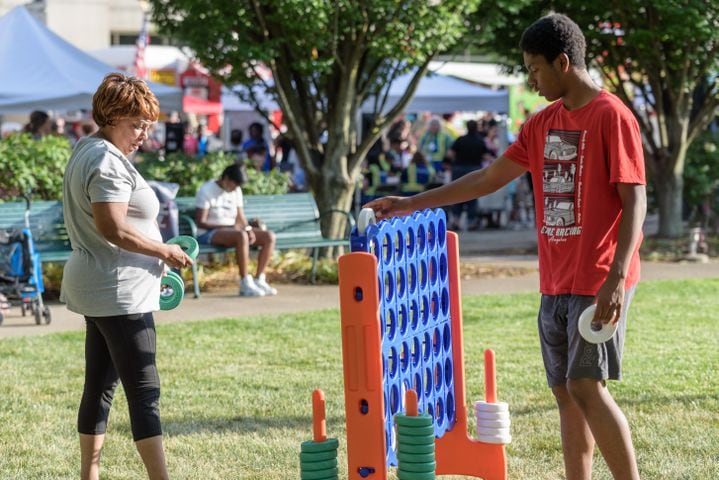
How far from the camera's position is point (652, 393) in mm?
6781

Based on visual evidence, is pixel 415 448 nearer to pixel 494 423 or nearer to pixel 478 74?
pixel 494 423

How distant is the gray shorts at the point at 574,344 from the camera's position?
4090 millimetres

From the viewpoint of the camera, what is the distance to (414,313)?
4.78 m

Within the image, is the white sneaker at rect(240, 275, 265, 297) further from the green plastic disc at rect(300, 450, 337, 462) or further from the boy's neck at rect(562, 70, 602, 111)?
the boy's neck at rect(562, 70, 602, 111)

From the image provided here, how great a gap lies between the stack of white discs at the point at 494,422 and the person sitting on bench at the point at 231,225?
646 cm

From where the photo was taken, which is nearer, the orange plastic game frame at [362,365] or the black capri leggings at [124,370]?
the orange plastic game frame at [362,365]

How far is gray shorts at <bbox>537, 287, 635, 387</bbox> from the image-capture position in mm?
4090

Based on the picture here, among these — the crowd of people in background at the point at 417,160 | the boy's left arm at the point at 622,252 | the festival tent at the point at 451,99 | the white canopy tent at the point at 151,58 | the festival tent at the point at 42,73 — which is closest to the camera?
the boy's left arm at the point at 622,252

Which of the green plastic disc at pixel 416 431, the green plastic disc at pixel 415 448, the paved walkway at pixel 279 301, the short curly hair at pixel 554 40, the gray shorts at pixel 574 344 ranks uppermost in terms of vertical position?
the short curly hair at pixel 554 40

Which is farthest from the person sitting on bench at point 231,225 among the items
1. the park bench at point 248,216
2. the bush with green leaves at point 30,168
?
the bush with green leaves at point 30,168

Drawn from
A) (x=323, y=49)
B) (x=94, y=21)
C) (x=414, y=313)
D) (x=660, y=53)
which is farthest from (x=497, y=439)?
(x=94, y=21)

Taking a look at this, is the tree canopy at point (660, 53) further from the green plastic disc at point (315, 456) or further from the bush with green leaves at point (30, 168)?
the green plastic disc at point (315, 456)

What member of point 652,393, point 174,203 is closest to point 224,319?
point 174,203

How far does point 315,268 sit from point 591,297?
836cm
